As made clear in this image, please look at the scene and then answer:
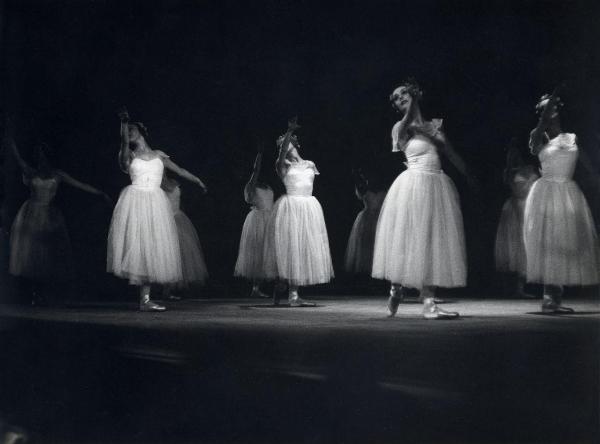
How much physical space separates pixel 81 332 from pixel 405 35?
2.27 meters

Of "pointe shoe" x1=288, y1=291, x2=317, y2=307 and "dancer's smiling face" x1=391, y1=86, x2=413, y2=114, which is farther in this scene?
"pointe shoe" x1=288, y1=291, x2=317, y2=307

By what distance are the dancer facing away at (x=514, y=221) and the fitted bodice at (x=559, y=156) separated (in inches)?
82.1

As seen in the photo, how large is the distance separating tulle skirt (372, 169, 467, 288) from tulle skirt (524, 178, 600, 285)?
72 cm

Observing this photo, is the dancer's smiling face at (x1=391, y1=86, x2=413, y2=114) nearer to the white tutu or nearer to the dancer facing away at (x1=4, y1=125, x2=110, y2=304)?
the white tutu

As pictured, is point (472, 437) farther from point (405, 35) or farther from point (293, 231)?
point (293, 231)

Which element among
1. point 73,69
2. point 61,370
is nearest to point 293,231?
point 73,69

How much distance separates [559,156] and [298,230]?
2323 mm

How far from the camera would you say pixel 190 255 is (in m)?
8.16

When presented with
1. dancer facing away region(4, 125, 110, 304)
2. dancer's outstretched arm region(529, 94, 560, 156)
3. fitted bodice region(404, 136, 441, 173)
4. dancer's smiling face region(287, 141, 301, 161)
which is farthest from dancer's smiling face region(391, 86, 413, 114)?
dancer facing away region(4, 125, 110, 304)

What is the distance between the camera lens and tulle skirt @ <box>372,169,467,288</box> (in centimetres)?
487

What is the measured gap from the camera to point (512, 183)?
7637mm

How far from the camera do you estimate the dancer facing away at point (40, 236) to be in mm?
7129

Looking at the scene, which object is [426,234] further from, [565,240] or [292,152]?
[292,152]

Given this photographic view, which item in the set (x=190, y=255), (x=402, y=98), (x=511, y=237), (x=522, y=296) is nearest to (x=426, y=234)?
(x=402, y=98)
